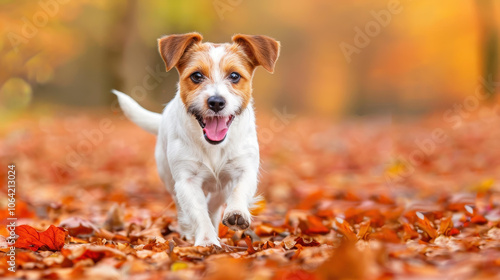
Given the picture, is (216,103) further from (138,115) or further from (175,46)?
(138,115)

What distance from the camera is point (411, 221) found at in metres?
4.15

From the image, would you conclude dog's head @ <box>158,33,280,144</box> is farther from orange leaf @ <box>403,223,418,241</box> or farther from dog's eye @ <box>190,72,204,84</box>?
orange leaf @ <box>403,223,418,241</box>

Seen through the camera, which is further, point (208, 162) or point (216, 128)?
point (208, 162)

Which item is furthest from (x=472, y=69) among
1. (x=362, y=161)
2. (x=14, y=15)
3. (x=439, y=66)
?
(x=14, y=15)

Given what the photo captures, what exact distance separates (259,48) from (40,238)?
1994 millimetres

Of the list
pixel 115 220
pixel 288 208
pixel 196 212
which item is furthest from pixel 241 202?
pixel 288 208

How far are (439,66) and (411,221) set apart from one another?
2084cm

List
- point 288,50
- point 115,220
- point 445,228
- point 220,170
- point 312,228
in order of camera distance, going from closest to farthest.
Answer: point 445,228 < point 220,170 < point 312,228 < point 115,220 < point 288,50

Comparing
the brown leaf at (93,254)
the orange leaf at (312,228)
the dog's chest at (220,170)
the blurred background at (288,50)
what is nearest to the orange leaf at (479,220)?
the orange leaf at (312,228)

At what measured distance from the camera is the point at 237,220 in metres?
3.38

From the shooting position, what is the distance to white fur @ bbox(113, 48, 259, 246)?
142 inches

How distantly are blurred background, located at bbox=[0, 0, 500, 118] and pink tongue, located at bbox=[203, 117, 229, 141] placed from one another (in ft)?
17.2

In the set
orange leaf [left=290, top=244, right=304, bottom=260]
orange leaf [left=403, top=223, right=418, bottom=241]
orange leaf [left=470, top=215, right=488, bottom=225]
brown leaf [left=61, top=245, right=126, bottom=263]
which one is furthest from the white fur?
orange leaf [left=470, top=215, right=488, bottom=225]

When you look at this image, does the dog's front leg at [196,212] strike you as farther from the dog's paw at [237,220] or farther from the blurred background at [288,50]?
the blurred background at [288,50]
